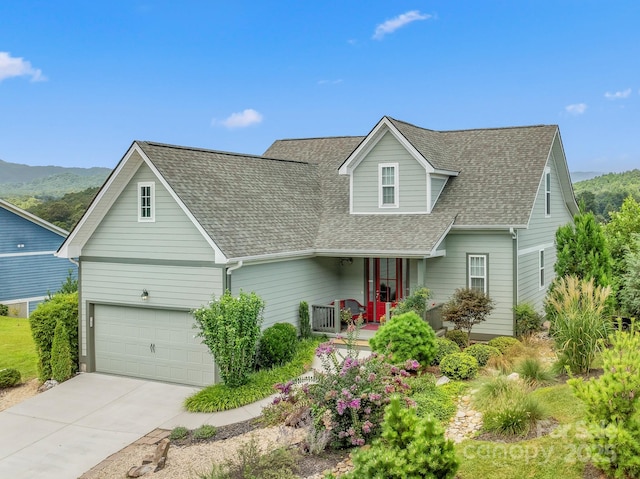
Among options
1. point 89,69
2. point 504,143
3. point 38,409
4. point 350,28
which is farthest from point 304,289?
point 89,69

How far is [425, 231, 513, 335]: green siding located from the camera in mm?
Result: 17875

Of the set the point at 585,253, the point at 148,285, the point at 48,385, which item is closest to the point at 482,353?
the point at 585,253

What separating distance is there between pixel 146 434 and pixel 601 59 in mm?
30855

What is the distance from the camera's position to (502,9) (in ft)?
88.6

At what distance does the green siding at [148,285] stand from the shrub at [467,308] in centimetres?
669

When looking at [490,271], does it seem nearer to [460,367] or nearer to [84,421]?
[460,367]

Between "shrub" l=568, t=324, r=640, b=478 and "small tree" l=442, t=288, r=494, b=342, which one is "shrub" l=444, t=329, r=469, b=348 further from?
"shrub" l=568, t=324, r=640, b=478

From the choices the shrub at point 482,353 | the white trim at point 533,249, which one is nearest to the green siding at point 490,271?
the white trim at point 533,249

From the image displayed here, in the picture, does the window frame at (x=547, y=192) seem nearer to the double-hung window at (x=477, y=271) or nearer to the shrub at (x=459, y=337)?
the double-hung window at (x=477, y=271)

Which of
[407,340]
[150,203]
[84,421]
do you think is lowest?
[84,421]

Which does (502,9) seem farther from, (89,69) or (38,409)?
(89,69)

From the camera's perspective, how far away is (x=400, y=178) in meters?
19.3

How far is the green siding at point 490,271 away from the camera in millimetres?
17875

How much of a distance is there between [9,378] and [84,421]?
5107mm
